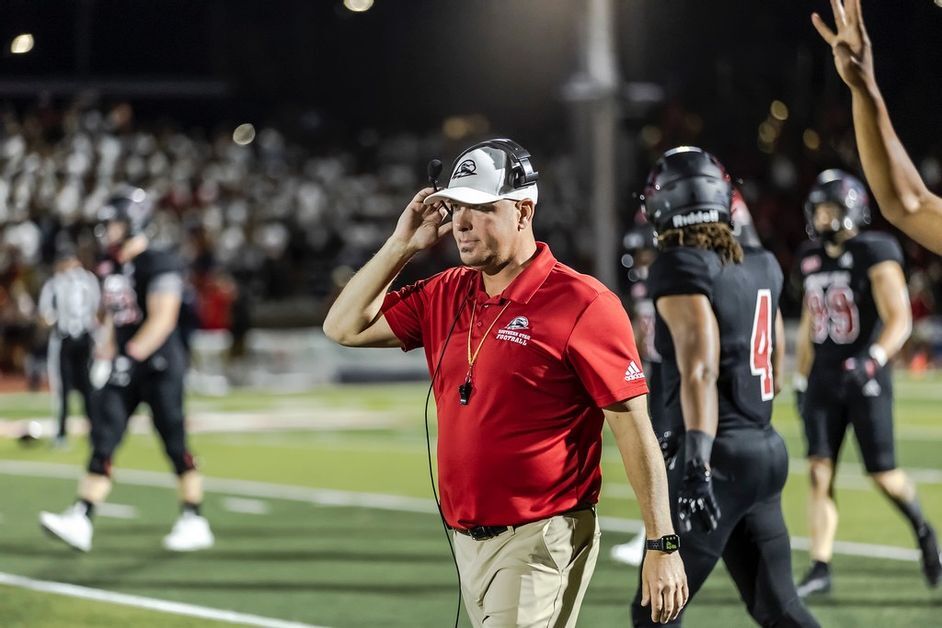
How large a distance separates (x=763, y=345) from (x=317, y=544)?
17.8 ft

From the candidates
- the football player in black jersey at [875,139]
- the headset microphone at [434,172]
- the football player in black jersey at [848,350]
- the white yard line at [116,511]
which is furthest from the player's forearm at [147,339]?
the football player in black jersey at [875,139]

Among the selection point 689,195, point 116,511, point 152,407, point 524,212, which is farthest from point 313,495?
point 524,212

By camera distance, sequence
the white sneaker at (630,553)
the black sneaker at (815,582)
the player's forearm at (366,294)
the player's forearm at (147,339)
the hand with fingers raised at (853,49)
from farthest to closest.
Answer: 1. the player's forearm at (147,339)
2. the white sneaker at (630,553)
3. the black sneaker at (815,582)
4. the player's forearm at (366,294)
5. the hand with fingers raised at (853,49)

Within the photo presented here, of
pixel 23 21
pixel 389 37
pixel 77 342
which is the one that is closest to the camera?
pixel 23 21

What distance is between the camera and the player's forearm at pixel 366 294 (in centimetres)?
432

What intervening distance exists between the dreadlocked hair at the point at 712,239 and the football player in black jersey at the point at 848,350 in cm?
301

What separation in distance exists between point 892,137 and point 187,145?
31.3 meters

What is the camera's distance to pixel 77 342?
54.2 ft

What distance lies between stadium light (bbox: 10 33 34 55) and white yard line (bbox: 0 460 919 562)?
199 inches

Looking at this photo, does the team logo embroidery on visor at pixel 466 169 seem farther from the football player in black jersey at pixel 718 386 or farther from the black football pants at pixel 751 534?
the black football pants at pixel 751 534

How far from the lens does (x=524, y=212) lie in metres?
4.16

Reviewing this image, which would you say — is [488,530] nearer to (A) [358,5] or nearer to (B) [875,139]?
(B) [875,139]

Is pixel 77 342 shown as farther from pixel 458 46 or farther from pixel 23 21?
pixel 458 46

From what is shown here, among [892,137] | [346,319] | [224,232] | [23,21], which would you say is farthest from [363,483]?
[224,232]
